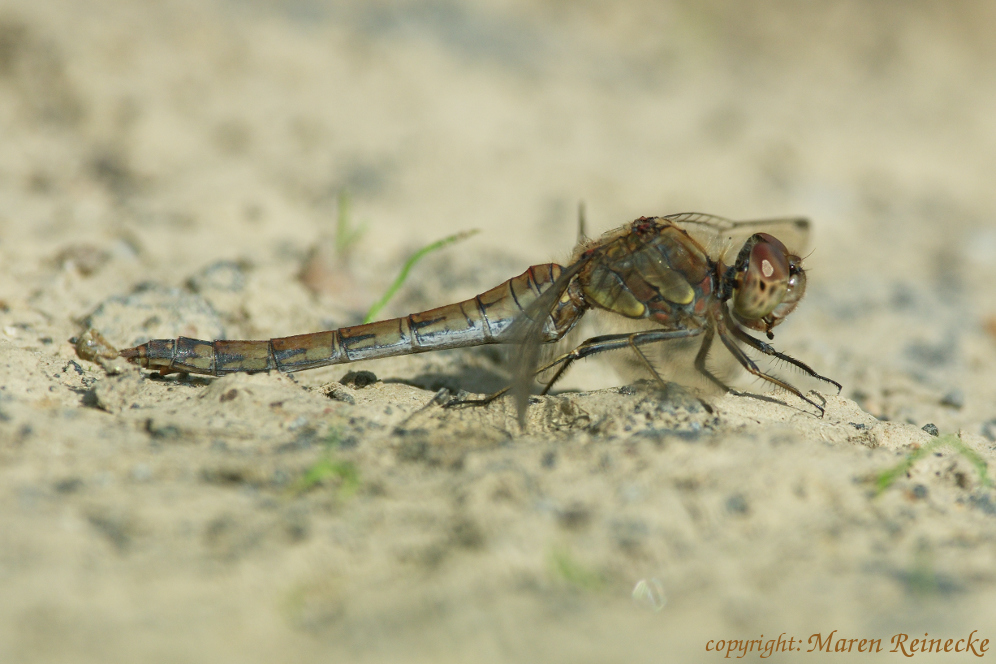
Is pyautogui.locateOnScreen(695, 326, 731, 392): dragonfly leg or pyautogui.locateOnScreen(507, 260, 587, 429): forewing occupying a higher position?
pyautogui.locateOnScreen(507, 260, 587, 429): forewing

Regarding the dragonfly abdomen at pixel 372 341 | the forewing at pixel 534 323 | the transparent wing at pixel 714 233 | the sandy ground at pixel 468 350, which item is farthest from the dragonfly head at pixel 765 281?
the dragonfly abdomen at pixel 372 341

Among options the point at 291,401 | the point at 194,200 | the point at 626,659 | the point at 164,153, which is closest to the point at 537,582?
the point at 626,659

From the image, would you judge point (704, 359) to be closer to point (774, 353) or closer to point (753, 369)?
point (753, 369)

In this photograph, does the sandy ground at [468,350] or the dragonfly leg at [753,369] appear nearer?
the sandy ground at [468,350]

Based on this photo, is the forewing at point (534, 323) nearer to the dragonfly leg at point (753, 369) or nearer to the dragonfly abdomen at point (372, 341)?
the dragonfly abdomen at point (372, 341)

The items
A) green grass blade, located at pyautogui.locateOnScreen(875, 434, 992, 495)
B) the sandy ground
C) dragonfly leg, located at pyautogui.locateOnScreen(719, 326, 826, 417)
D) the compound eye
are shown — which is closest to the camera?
the sandy ground

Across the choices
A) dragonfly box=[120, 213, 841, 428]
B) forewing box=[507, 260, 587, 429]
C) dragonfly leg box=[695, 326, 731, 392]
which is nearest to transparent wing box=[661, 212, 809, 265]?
dragonfly box=[120, 213, 841, 428]

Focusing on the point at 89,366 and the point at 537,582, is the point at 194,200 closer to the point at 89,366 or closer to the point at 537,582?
the point at 89,366

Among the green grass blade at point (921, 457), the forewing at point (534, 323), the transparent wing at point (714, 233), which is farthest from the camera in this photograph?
the transparent wing at point (714, 233)

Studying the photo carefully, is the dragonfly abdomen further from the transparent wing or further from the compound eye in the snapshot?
the compound eye
